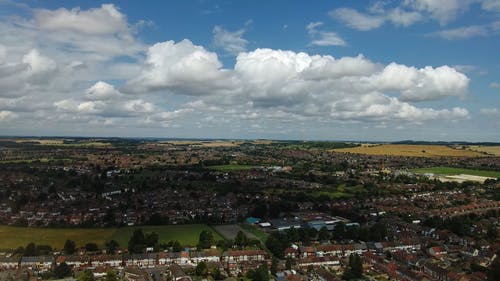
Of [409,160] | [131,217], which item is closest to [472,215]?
[131,217]

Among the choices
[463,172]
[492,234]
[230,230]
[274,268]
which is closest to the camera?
[274,268]

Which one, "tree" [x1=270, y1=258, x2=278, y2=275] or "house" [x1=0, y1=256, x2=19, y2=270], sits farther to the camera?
"house" [x1=0, y1=256, x2=19, y2=270]

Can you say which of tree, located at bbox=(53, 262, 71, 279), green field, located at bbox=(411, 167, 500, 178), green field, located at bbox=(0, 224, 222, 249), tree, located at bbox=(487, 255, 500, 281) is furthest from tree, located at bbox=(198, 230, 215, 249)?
green field, located at bbox=(411, 167, 500, 178)

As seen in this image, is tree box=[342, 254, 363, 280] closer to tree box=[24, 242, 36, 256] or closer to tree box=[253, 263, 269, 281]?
tree box=[253, 263, 269, 281]

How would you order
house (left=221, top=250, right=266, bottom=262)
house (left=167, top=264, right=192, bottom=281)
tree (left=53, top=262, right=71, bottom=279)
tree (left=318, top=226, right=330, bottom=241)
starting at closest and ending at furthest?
1. house (left=167, top=264, right=192, bottom=281)
2. tree (left=53, top=262, right=71, bottom=279)
3. house (left=221, top=250, right=266, bottom=262)
4. tree (left=318, top=226, right=330, bottom=241)

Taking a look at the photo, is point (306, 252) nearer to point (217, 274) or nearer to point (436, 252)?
point (217, 274)

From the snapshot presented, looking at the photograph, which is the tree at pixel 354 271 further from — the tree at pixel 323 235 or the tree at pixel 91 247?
the tree at pixel 91 247

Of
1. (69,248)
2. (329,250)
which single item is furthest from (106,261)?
(329,250)
